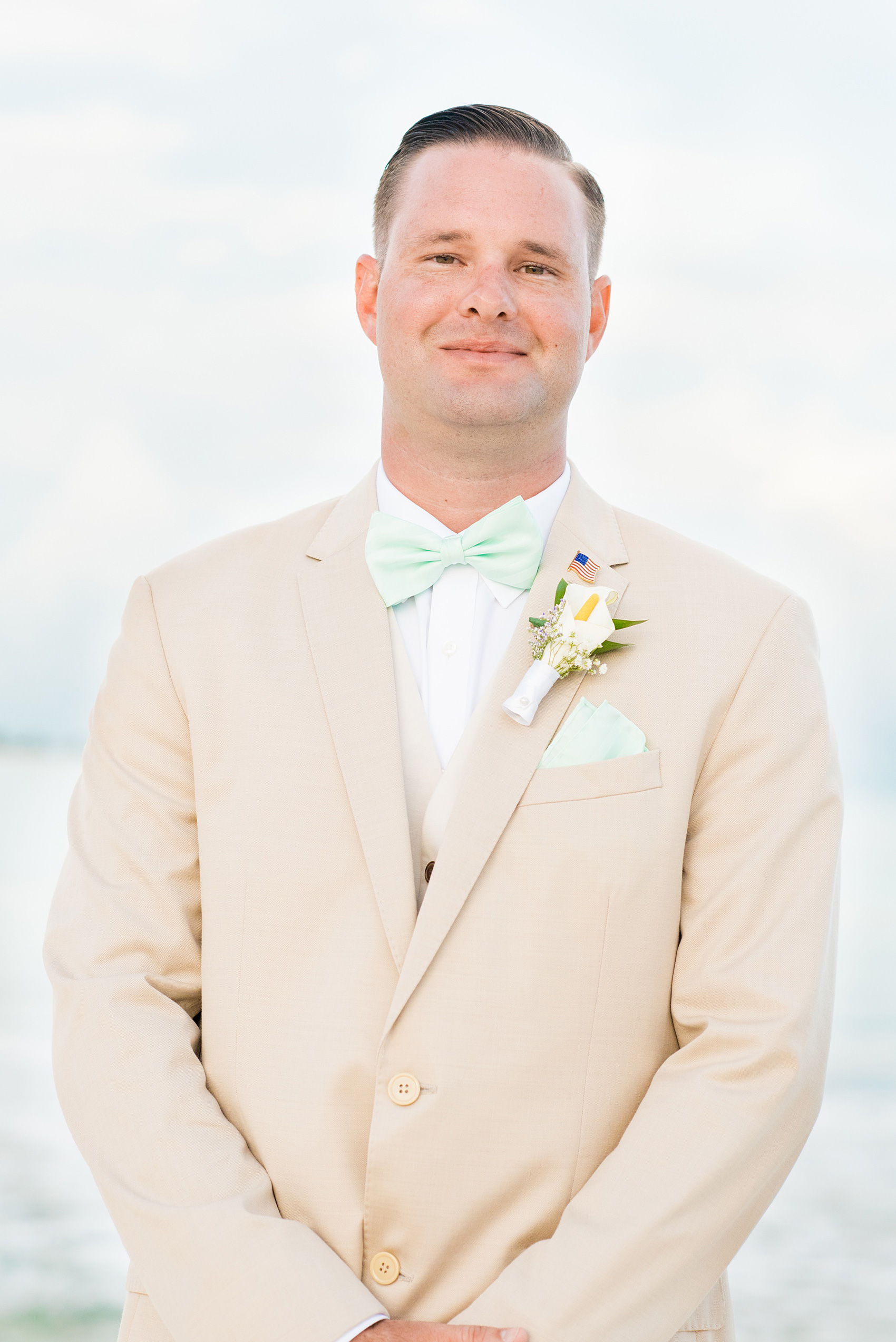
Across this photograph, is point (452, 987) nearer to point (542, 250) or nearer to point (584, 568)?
point (584, 568)

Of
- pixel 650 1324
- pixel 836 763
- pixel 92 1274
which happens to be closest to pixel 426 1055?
pixel 650 1324

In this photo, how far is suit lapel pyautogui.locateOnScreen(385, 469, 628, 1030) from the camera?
66.7 inches

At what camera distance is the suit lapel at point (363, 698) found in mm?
1720

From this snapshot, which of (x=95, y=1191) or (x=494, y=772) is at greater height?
(x=494, y=772)

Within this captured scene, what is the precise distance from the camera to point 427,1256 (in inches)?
66.5

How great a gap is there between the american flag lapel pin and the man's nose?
1.20 ft

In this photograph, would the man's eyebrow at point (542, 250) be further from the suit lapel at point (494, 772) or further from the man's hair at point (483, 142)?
the suit lapel at point (494, 772)

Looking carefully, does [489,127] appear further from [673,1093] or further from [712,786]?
[673,1093]

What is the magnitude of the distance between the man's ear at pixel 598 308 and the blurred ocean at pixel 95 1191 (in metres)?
2.06

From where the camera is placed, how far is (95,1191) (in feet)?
12.6

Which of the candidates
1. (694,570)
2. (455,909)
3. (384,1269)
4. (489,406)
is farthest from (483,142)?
(384,1269)

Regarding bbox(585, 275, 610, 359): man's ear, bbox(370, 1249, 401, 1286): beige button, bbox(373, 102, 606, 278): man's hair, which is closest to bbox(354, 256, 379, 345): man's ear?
bbox(373, 102, 606, 278): man's hair

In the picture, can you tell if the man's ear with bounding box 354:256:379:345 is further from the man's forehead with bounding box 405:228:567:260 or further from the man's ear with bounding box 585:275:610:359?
the man's ear with bounding box 585:275:610:359

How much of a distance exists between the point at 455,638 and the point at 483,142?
2.49ft
